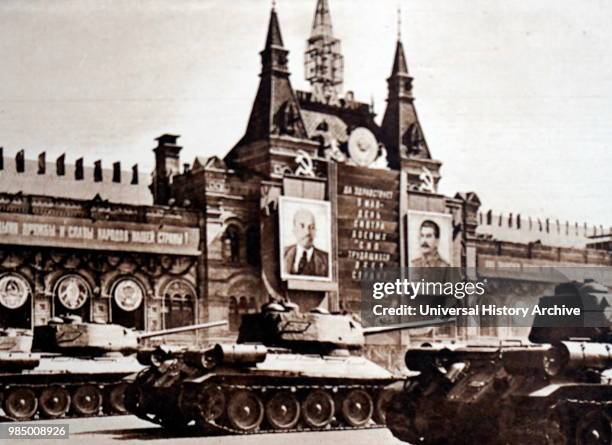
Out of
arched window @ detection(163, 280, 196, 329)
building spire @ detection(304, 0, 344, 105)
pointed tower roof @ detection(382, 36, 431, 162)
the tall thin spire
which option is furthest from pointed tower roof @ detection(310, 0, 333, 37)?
arched window @ detection(163, 280, 196, 329)

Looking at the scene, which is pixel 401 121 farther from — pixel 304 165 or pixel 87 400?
pixel 87 400

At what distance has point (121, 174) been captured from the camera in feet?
108

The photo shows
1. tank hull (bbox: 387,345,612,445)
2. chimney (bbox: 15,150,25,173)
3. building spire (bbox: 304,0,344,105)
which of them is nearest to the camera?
tank hull (bbox: 387,345,612,445)

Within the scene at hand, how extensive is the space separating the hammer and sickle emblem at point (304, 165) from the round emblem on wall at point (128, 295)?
6.31 metres

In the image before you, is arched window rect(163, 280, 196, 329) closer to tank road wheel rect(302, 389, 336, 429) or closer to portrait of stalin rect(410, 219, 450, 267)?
portrait of stalin rect(410, 219, 450, 267)

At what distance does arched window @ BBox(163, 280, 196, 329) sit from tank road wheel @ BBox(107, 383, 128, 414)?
33.3 feet

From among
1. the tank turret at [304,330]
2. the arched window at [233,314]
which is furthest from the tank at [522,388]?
the arched window at [233,314]

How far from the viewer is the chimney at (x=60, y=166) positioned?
1212 inches

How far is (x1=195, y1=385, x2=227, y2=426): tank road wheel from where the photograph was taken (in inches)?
539

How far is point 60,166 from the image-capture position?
30875 mm

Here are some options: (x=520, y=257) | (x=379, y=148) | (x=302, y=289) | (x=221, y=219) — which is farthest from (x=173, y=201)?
(x=520, y=257)

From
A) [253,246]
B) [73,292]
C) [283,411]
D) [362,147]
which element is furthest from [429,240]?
[283,411]

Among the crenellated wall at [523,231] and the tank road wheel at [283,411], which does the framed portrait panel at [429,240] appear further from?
the tank road wheel at [283,411]

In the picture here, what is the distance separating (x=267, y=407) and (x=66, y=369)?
420 cm
